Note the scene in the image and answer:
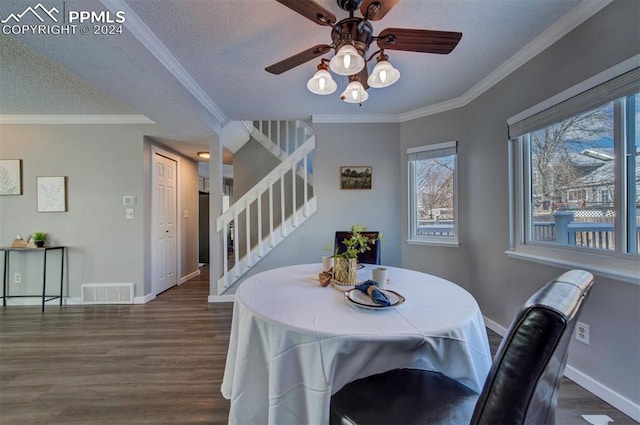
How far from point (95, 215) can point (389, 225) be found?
3.74 metres

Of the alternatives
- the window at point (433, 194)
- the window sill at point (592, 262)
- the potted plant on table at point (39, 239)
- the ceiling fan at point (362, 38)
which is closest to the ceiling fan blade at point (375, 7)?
the ceiling fan at point (362, 38)

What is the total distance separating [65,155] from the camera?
3.31 meters

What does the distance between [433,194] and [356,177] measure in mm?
964

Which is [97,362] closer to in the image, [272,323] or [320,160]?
[272,323]

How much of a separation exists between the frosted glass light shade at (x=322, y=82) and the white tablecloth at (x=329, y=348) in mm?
1249

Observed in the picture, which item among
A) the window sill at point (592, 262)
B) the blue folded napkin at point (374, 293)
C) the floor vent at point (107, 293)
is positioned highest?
the window sill at point (592, 262)

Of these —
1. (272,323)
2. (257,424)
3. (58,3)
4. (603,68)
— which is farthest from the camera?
(603,68)

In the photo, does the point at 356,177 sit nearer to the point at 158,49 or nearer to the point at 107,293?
the point at 158,49

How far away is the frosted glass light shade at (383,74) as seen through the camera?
147cm

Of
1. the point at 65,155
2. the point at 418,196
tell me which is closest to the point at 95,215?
the point at 65,155

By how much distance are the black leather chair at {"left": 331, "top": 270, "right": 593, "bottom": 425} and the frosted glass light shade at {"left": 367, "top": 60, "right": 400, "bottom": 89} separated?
124cm

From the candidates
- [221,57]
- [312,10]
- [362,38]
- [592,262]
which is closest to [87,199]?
[221,57]

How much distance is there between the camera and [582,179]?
178cm

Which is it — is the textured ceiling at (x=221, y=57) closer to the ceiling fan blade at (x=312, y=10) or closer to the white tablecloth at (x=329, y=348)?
the ceiling fan blade at (x=312, y=10)
